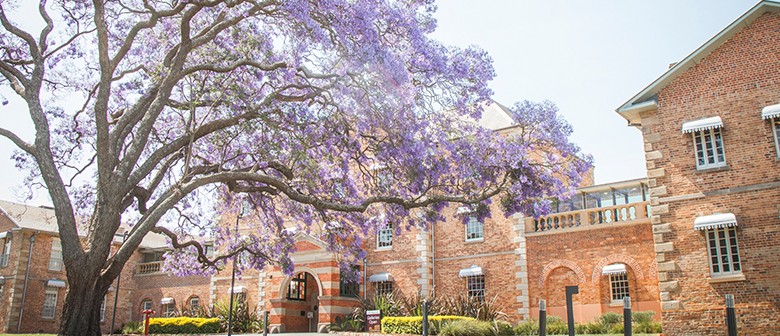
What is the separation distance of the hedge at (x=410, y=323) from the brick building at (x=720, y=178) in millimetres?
7083

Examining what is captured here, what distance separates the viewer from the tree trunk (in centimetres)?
1073

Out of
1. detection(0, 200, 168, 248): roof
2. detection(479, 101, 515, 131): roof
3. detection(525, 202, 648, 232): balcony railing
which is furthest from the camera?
detection(0, 200, 168, 248): roof

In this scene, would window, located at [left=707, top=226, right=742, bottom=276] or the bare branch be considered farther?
window, located at [left=707, top=226, right=742, bottom=276]

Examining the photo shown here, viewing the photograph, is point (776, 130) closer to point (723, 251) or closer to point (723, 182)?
point (723, 182)

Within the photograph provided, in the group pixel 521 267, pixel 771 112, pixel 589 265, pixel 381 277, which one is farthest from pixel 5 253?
pixel 771 112

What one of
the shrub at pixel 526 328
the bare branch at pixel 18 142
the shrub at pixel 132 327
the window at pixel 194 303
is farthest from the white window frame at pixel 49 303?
the bare branch at pixel 18 142

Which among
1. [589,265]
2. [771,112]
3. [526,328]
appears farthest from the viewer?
[589,265]

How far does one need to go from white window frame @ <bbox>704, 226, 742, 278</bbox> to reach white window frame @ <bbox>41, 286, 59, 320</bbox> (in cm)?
3327

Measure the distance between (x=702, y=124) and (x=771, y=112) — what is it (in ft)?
5.50

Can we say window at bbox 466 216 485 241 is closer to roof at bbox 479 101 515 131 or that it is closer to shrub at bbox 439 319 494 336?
roof at bbox 479 101 515 131

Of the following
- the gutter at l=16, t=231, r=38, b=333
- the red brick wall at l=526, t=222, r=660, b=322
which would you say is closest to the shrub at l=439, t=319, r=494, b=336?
the red brick wall at l=526, t=222, r=660, b=322

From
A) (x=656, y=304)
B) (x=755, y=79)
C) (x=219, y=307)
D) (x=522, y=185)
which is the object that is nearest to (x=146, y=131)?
(x=522, y=185)

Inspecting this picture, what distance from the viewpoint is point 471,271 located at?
26078mm

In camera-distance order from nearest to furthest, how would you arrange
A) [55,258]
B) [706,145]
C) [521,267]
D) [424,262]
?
[706,145]
[521,267]
[424,262]
[55,258]
